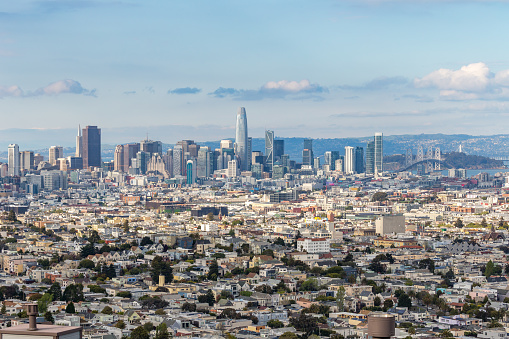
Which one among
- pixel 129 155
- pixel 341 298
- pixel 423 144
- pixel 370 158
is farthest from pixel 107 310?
pixel 423 144

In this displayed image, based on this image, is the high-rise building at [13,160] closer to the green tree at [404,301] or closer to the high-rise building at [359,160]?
the high-rise building at [359,160]

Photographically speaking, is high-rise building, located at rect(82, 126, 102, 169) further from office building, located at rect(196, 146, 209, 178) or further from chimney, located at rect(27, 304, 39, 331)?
chimney, located at rect(27, 304, 39, 331)

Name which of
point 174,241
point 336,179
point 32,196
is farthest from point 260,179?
point 174,241

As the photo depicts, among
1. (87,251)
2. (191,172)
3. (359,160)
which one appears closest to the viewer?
(87,251)

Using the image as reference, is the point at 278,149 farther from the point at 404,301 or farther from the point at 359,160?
the point at 404,301

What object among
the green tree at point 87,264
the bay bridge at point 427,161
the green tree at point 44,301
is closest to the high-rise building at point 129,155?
the bay bridge at point 427,161

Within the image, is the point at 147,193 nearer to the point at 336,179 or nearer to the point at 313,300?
the point at 336,179

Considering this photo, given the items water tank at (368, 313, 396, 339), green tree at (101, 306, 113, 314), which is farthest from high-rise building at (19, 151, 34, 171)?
water tank at (368, 313, 396, 339)
